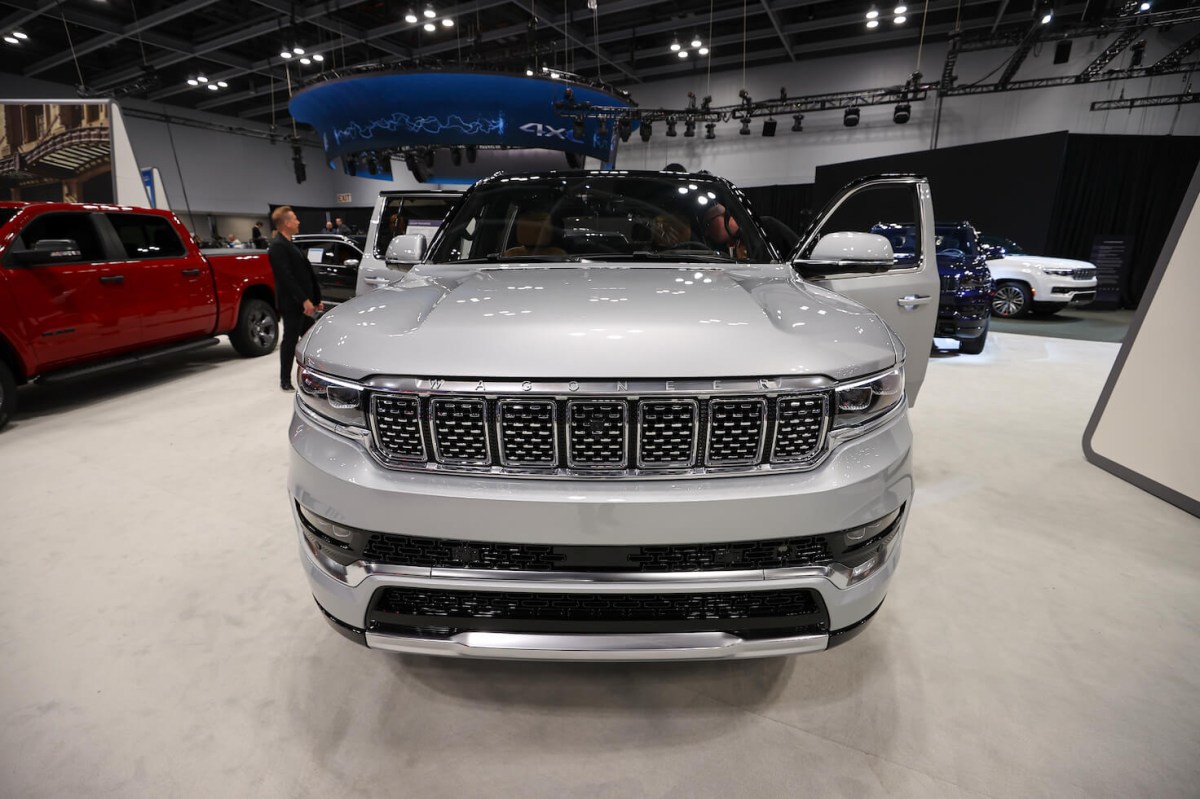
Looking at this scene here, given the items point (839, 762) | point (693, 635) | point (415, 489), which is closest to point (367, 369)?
point (415, 489)

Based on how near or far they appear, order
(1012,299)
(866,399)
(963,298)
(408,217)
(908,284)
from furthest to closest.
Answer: (1012,299) → (408,217) → (963,298) → (908,284) → (866,399)

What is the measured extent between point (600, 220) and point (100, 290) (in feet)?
15.4

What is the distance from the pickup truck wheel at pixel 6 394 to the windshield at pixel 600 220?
13.5ft

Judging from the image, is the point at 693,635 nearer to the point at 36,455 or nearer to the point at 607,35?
the point at 36,455

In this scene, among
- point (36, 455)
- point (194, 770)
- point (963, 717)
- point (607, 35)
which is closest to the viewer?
point (194, 770)

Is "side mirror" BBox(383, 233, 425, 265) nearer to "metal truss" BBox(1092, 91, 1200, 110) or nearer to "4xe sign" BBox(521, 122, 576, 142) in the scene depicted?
"4xe sign" BBox(521, 122, 576, 142)

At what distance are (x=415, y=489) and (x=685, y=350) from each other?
Result: 0.69 m

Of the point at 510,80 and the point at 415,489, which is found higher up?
the point at 510,80

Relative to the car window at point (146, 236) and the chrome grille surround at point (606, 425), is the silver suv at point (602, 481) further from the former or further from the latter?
the car window at point (146, 236)

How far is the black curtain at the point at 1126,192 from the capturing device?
11.7m

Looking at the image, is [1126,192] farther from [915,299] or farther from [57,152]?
[57,152]

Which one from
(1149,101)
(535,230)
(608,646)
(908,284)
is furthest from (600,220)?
(1149,101)

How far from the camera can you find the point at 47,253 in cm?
405

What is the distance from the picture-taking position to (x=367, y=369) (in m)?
1.32
